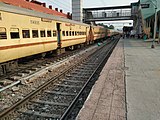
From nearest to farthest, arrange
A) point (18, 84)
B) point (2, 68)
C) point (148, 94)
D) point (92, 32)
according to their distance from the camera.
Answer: point (148, 94) < point (18, 84) < point (2, 68) < point (92, 32)

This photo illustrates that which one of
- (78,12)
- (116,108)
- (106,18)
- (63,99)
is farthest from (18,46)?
(106,18)

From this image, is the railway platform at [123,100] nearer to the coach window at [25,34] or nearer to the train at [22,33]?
the train at [22,33]

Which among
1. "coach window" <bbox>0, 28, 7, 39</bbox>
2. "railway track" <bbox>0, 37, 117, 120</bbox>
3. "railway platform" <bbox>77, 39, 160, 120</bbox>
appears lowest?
"railway track" <bbox>0, 37, 117, 120</bbox>

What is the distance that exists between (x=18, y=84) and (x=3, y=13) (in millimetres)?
3097

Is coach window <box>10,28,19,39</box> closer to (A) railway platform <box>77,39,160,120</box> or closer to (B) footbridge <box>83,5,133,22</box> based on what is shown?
(A) railway platform <box>77,39,160,120</box>

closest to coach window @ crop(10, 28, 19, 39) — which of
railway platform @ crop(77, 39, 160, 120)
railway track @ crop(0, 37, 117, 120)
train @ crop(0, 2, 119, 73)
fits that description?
train @ crop(0, 2, 119, 73)

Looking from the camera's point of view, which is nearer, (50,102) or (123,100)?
(123,100)

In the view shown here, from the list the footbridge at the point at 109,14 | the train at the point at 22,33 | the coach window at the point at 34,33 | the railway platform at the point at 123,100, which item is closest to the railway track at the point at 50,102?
the railway platform at the point at 123,100

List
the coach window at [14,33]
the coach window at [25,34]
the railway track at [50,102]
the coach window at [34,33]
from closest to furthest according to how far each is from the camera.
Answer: the railway track at [50,102], the coach window at [14,33], the coach window at [25,34], the coach window at [34,33]

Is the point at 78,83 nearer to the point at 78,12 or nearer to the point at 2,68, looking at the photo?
the point at 2,68

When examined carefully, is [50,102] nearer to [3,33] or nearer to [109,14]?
[3,33]

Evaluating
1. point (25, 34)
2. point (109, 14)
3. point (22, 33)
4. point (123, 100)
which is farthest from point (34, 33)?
point (109, 14)

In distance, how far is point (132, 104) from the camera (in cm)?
454

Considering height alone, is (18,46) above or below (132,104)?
above
